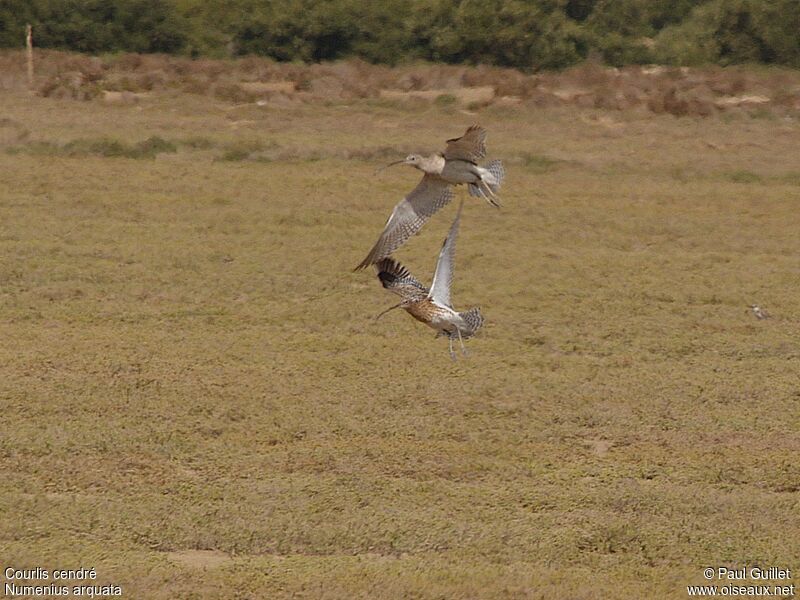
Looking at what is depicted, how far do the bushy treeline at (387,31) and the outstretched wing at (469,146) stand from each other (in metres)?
22.5

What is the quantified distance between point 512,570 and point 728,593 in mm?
1044

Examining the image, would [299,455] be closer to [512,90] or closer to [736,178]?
A: [736,178]

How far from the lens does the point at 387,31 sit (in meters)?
31.8

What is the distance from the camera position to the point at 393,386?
1037 centimetres

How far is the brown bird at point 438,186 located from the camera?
7875 mm

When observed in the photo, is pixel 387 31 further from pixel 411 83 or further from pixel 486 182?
pixel 486 182

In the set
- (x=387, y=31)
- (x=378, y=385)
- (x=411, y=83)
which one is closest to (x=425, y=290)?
(x=378, y=385)

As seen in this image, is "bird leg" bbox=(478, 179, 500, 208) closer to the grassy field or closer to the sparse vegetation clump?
the grassy field

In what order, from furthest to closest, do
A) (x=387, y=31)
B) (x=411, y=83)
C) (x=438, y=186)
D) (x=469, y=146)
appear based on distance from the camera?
(x=387, y=31)
(x=411, y=83)
(x=438, y=186)
(x=469, y=146)

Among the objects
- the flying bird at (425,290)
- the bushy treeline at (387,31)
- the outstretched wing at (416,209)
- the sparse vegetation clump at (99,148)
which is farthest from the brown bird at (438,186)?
the bushy treeline at (387,31)

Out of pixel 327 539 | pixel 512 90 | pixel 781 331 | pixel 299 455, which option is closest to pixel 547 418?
pixel 299 455

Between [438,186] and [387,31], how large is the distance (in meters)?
24.1

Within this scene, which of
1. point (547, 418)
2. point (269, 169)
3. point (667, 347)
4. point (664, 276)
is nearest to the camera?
point (547, 418)

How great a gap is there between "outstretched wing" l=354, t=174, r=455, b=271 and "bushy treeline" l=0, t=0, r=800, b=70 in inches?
880
